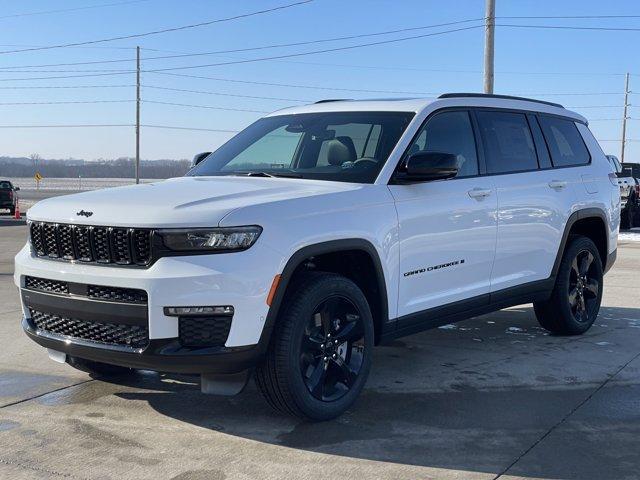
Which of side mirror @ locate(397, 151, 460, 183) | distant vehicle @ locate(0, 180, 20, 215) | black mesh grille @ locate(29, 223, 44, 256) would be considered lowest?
distant vehicle @ locate(0, 180, 20, 215)

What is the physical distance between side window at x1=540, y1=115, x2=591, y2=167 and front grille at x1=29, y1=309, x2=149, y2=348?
402 centimetres

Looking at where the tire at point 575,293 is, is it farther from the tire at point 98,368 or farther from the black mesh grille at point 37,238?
the black mesh grille at point 37,238

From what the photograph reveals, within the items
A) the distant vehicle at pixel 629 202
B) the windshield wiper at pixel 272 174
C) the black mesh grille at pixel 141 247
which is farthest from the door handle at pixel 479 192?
the distant vehicle at pixel 629 202

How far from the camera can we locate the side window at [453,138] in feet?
17.4

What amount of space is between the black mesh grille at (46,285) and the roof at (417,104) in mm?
2425

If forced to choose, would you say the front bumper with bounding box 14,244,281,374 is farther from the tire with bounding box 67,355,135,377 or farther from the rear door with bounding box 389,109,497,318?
the rear door with bounding box 389,109,497,318

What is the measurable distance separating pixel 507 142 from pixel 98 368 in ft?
11.5

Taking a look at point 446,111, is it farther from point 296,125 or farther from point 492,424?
point 492,424

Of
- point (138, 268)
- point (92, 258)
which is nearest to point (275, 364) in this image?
point (138, 268)

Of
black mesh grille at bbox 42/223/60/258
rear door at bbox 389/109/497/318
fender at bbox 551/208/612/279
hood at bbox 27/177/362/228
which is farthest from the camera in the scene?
fender at bbox 551/208/612/279

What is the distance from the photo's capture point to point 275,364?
414 cm

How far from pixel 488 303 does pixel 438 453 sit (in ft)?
6.33

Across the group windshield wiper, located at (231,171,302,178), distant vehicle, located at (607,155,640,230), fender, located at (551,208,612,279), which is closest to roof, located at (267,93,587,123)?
windshield wiper, located at (231,171,302,178)

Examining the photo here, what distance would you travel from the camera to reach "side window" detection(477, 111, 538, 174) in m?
5.81
